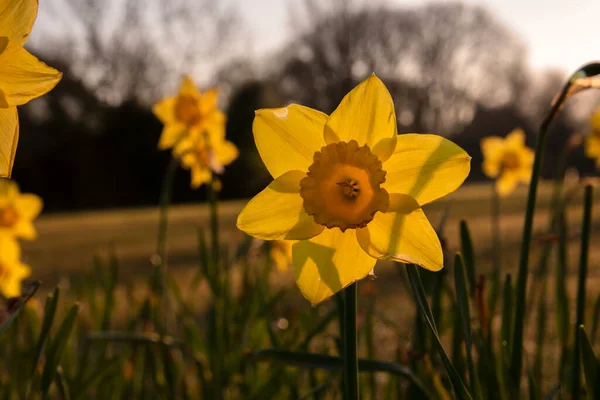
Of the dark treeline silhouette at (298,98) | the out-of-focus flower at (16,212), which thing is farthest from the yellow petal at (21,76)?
the dark treeline silhouette at (298,98)

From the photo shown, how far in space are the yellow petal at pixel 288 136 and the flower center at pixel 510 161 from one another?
188 cm

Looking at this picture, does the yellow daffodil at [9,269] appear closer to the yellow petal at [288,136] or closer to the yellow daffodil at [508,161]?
the yellow petal at [288,136]

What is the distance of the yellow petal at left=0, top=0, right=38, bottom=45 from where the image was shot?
0.47 meters

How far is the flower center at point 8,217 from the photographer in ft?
5.87

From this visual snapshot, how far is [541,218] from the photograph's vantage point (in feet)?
18.8

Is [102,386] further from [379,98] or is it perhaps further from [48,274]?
[48,274]

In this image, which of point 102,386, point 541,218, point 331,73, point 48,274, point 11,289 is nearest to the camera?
point 102,386

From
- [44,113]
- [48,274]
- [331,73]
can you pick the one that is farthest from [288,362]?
[331,73]

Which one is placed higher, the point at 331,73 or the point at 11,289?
the point at 11,289

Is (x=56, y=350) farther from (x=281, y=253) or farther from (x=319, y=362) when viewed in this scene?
(x=281, y=253)

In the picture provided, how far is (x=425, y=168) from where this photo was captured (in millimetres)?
542

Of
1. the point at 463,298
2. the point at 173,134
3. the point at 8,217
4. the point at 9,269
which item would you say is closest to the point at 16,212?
the point at 8,217

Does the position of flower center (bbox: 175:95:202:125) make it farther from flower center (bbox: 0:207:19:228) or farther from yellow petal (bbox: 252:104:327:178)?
yellow petal (bbox: 252:104:327:178)

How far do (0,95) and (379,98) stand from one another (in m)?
0.33
